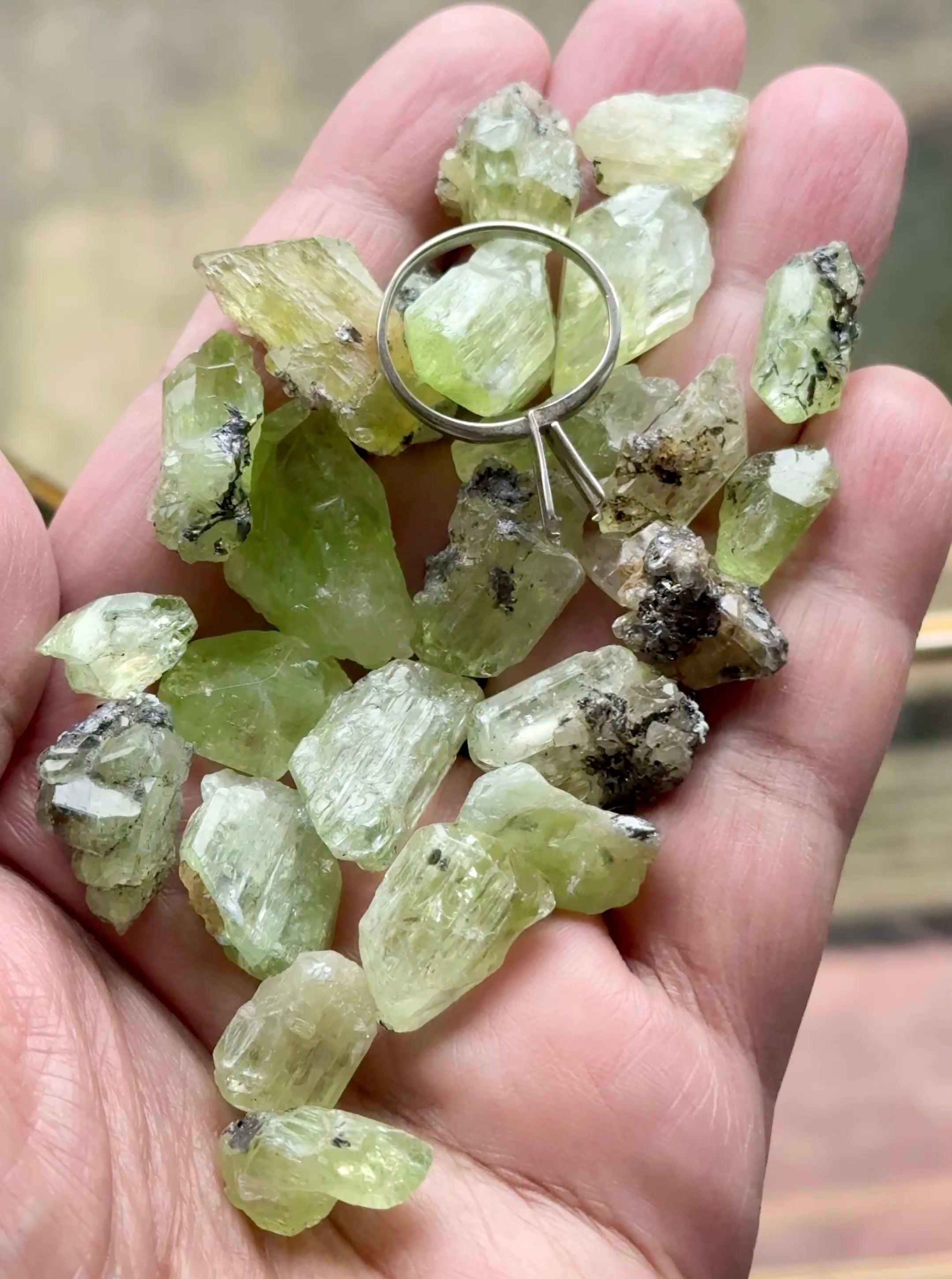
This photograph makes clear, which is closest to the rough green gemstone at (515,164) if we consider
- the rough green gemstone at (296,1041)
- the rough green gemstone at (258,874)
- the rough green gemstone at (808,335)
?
the rough green gemstone at (808,335)

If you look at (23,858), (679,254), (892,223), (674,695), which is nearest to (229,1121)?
(23,858)

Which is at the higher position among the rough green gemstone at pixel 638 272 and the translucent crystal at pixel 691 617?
the rough green gemstone at pixel 638 272

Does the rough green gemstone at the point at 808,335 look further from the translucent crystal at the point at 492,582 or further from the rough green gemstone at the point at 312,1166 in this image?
the rough green gemstone at the point at 312,1166

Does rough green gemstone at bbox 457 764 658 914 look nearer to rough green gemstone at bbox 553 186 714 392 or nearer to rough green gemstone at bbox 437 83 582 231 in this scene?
rough green gemstone at bbox 553 186 714 392

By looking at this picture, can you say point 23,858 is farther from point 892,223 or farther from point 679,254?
point 892,223

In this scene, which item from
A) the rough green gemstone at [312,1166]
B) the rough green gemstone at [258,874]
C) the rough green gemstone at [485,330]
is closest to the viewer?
the rough green gemstone at [312,1166]

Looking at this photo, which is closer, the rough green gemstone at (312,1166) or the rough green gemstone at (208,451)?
Answer: the rough green gemstone at (312,1166)
